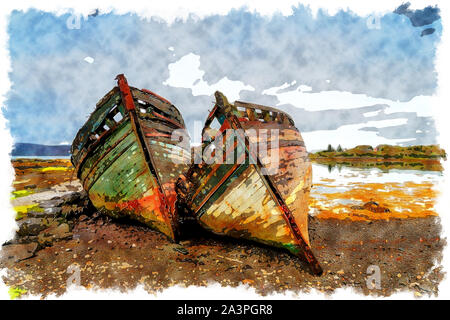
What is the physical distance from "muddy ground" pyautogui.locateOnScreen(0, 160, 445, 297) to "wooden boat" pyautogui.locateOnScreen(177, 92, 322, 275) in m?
0.34

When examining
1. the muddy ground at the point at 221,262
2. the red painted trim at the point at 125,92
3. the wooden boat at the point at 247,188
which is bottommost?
the muddy ground at the point at 221,262

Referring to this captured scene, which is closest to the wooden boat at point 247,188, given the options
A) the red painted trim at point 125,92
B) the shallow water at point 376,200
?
the red painted trim at point 125,92

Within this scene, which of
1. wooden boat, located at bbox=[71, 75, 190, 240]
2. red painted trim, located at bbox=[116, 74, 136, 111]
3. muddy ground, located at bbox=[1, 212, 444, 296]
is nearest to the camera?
muddy ground, located at bbox=[1, 212, 444, 296]

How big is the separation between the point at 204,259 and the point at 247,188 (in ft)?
4.17

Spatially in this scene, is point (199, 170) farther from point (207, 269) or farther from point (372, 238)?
point (372, 238)

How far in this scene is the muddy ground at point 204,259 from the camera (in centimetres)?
322

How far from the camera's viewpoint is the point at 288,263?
140 inches

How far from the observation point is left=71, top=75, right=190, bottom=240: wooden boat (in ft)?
14.0

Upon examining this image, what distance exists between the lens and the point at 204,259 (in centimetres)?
375

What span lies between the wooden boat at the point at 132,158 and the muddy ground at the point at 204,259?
474mm

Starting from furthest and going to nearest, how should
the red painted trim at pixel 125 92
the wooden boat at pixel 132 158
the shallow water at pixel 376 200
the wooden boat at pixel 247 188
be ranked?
the shallow water at pixel 376 200 → the red painted trim at pixel 125 92 → the wooden boat at pixel 132 158 → the wooden boat at pixel 247 188

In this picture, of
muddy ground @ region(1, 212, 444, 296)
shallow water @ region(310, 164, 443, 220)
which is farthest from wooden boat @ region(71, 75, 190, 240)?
shallow water @ region(310, 164, 443, 220)

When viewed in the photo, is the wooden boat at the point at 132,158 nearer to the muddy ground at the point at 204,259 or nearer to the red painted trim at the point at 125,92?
the red painted trim at the point at 125,92

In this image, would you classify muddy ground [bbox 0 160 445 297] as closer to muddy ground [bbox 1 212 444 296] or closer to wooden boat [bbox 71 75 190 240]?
muddy ground [bbox 1 212 444 296]
